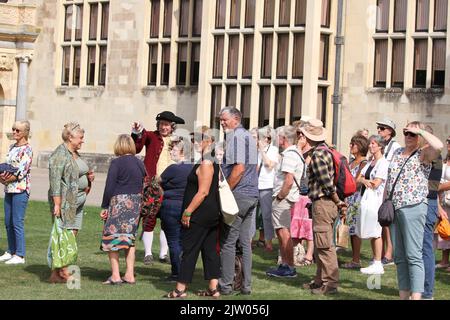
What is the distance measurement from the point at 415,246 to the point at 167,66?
22.2 meters

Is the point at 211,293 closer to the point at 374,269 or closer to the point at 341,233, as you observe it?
the point at 374,269

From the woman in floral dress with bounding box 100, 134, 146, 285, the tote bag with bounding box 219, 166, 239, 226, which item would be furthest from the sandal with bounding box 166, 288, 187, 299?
the woman in floral dress with bounding box 100, 134, 146, 285

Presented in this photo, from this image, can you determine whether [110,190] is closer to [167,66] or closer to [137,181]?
[137,181]

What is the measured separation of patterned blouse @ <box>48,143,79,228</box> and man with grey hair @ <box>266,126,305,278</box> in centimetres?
269

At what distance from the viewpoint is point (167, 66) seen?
110 ft

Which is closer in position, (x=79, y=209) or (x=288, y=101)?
Answer: (x=79, y=209)

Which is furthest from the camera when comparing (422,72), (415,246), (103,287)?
(422,72)

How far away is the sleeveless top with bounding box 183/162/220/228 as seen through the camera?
12664 mm

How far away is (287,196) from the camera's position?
15445mm

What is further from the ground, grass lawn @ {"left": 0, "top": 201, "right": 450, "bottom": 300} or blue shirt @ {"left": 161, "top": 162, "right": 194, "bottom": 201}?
blue shirt @ {"left": 161, "top": 162, "right": 194, "bottom": 201}

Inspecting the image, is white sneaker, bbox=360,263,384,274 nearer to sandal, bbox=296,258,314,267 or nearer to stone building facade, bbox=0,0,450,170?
sandal, bbox=296,258,314,267

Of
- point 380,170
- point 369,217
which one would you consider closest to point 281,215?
point 369,217

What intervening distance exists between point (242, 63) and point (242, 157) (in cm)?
1733
